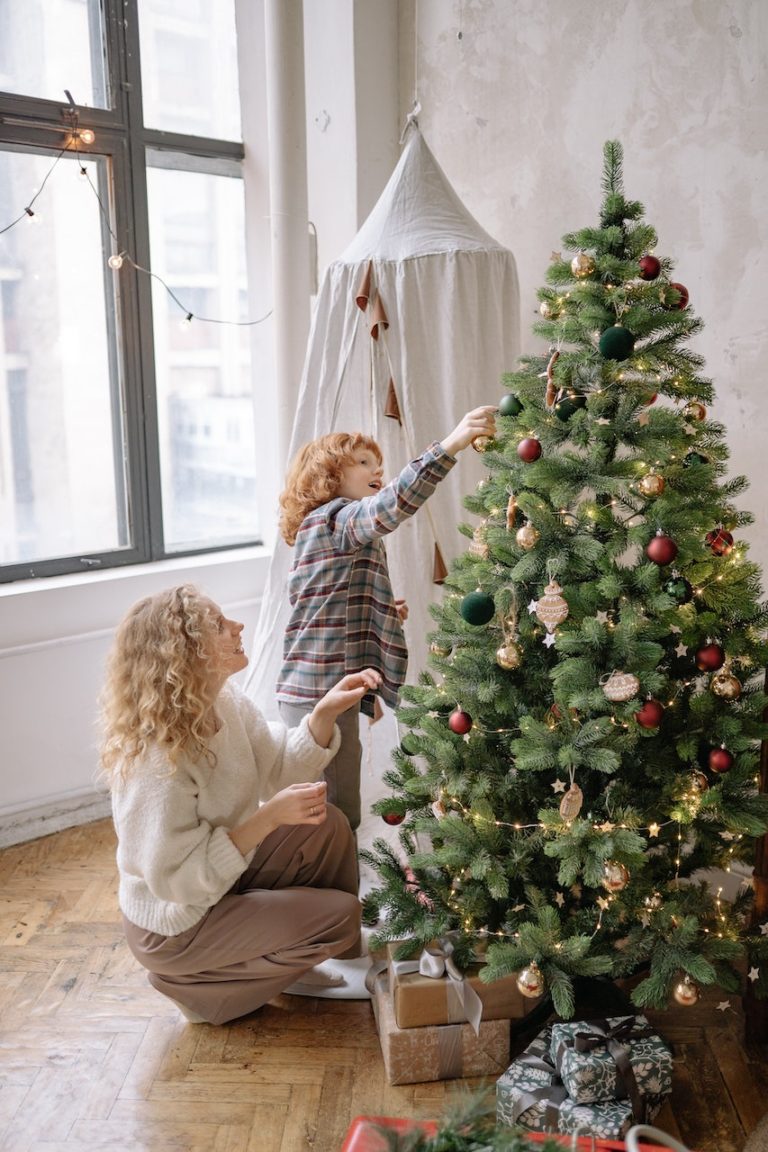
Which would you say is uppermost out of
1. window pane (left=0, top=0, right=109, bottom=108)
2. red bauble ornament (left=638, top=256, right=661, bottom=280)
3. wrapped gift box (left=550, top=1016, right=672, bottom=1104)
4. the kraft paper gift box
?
window pane (left=0, top=0, right=109, bottom=108)

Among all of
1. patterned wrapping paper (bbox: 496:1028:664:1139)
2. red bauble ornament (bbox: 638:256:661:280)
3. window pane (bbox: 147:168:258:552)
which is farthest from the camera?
window pane (bbox: 147:168:258:552)

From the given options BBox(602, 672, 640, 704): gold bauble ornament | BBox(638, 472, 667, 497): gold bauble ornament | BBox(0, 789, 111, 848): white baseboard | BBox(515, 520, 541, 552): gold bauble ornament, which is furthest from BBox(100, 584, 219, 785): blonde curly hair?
BBox(0, 789, 111, 848): white baseboard

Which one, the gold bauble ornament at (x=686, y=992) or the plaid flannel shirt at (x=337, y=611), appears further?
the plaid flannel shirt at (x=337, y=611)

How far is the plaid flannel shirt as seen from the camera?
265 cm

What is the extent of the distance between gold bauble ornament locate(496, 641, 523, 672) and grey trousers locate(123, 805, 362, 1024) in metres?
0.68

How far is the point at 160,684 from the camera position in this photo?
2168 mm

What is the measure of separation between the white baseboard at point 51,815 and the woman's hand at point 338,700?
4.53 feet

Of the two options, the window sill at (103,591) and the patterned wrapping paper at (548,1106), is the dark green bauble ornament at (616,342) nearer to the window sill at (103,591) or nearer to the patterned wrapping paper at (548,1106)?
the patterned wrapping paper at (548,1106)

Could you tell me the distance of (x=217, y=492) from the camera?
414cm

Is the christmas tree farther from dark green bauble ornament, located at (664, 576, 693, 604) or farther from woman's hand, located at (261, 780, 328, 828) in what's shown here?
woman's hand, located at (261, 780, 328, 828)

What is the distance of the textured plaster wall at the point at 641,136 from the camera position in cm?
267

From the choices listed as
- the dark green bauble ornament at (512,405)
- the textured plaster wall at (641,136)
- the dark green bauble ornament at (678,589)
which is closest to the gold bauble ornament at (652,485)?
the dark green bauble ornament at (678,589)

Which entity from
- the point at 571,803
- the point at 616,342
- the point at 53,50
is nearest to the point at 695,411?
the point at 616,342

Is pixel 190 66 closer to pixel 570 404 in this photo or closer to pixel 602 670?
pixel 570 404
